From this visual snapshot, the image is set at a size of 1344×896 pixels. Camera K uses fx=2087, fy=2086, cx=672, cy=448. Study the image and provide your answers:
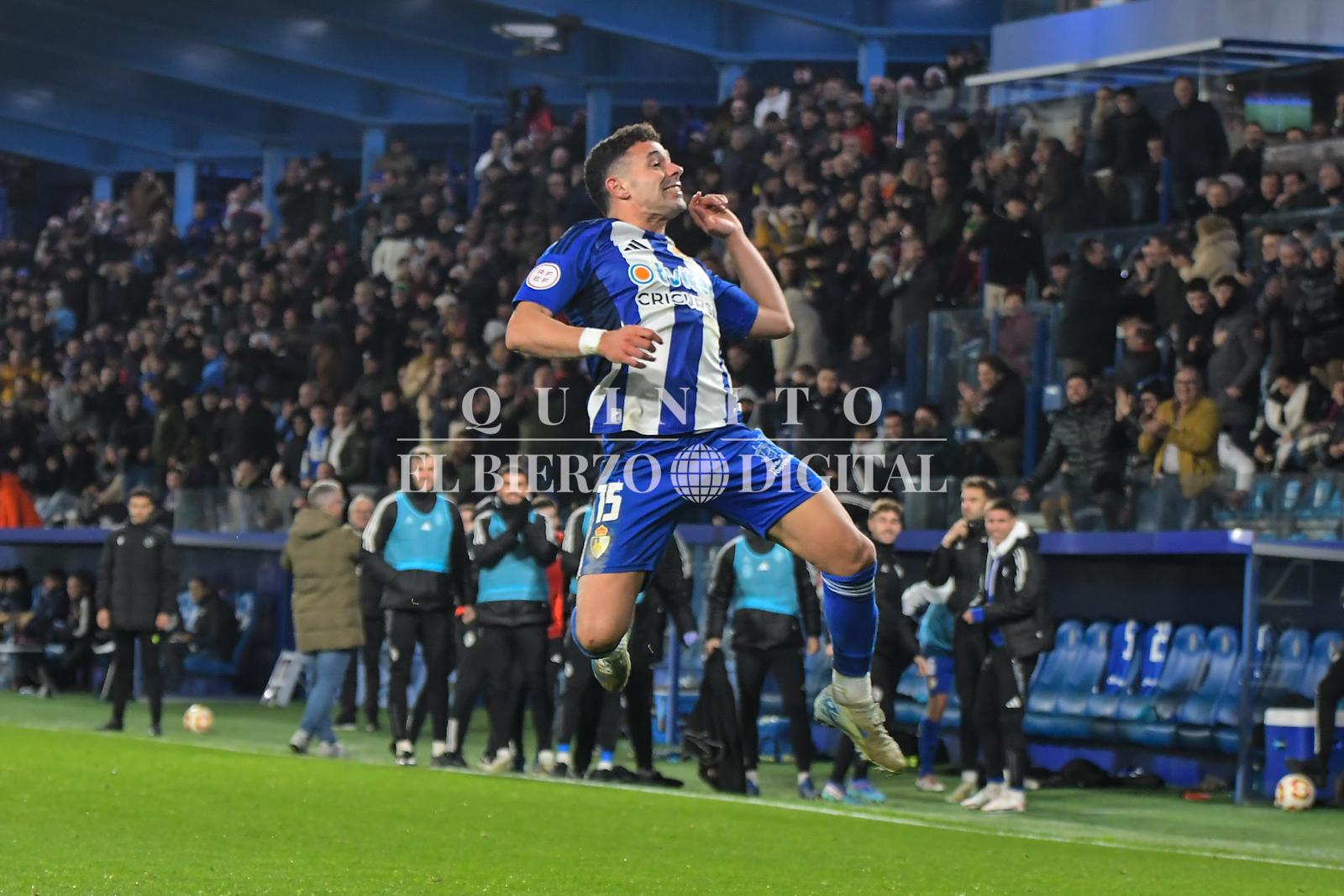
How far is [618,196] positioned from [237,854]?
3698 millimetres

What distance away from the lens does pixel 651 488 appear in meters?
6.96

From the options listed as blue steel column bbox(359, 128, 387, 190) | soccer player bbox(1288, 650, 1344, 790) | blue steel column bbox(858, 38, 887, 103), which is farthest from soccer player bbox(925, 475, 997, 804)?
blue steel column bbox(359, 128, 387, 190)

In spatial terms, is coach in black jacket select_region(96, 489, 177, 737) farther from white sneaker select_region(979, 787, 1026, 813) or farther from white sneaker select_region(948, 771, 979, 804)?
white sneaker select_region(979, 787, 1026, 813)

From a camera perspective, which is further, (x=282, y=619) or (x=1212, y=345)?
(x=282, y=619)

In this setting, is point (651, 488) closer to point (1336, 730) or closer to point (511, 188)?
point (1336, 730)

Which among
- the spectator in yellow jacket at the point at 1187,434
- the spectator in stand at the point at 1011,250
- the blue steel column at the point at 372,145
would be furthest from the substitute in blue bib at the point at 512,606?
the blue steel column at the point at 372,145

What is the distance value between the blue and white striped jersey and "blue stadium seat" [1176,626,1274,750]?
775 cm

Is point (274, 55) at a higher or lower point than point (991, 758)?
higher

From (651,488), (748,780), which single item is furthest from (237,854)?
(748,780)

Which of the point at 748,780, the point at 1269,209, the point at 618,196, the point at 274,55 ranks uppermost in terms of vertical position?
the point at 274,55

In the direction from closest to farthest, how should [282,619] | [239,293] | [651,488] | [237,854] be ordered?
1. [651,488]
2. [237,854]
3. [282,619]
4. [239,293]

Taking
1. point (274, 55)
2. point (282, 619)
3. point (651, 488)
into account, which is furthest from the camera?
point (274, 55)

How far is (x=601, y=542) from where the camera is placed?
700 centimetres

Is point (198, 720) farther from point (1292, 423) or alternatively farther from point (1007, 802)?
point (1292, 423)
